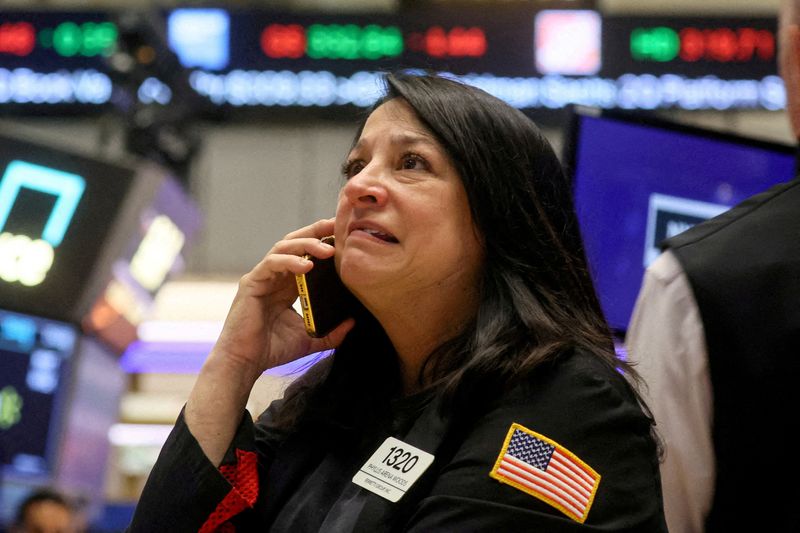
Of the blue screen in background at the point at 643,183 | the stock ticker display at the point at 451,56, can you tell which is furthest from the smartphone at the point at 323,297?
the stock ticker display at the point at 451,56

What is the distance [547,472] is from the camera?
1.46 meters

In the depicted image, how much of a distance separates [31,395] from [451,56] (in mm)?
3053

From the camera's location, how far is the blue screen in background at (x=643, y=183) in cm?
252

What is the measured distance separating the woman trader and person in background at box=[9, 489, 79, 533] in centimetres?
319

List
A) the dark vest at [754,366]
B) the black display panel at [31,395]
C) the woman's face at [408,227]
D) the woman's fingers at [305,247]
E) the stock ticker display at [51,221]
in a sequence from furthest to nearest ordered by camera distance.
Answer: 1. the black display panel at [31,395]
2. the stock ticker display at [51,221]
3. the woman's fingers at [305,247]
4. the woman's face at [408,227]
5. the dark vest at [754,366]

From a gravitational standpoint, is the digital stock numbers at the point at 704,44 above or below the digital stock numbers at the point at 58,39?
below

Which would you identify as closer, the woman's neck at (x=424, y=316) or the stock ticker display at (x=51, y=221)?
the woman's neck at (x=424, y=316)

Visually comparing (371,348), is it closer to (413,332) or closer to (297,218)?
(413,332)

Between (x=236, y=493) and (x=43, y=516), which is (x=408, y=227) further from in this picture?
(x=43, y=516)

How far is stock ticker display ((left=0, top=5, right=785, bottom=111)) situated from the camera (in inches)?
268

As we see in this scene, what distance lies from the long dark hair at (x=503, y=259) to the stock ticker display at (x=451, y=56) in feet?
15.9

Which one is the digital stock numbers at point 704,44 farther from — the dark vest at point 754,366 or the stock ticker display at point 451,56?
the dark vest at point 754,366

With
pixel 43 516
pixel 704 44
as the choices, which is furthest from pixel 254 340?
pixel 704 44

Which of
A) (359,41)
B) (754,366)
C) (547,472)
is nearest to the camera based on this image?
(754,366)
